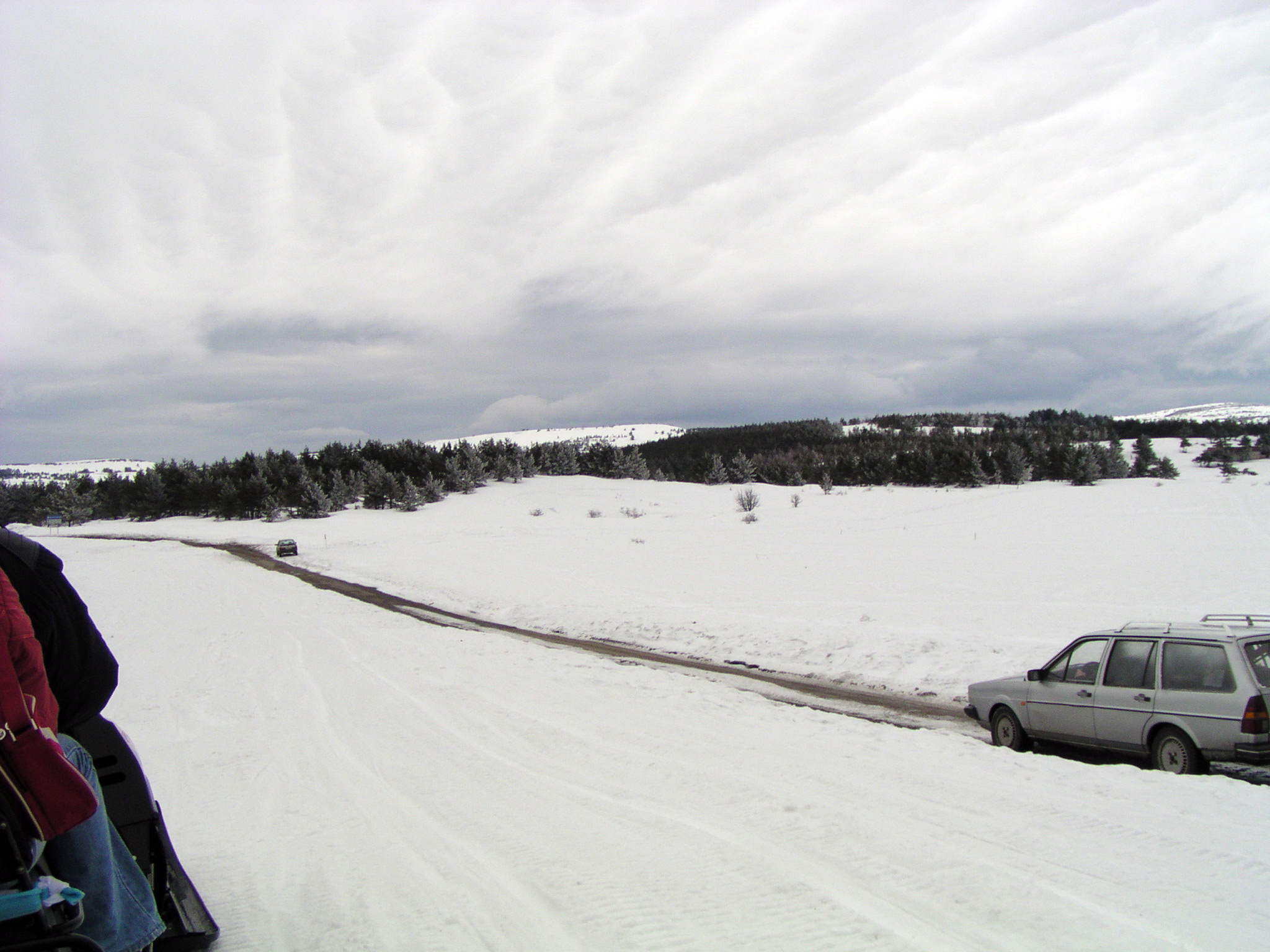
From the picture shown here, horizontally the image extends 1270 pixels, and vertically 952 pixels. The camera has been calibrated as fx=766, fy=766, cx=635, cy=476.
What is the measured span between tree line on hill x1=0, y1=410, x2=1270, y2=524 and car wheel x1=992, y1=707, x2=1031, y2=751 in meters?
64.2

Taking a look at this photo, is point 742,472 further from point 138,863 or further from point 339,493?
point 138,863

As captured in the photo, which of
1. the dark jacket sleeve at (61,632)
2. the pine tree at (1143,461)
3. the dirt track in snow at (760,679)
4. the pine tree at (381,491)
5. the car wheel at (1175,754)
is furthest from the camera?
the pine tree at (1143,461)

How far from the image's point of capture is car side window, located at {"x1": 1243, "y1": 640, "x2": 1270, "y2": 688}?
295 inches

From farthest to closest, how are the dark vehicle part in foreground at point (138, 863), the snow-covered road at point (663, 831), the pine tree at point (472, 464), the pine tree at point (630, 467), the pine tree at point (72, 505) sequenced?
1. the pine tree at point (630, 467)
2. the pine tree at point (72, 505)
3. the pine tree at point (472, 464)
4. the snow-covered road at point (663, 831)
5. the dark vehicle part in foreground at point (138, 863)

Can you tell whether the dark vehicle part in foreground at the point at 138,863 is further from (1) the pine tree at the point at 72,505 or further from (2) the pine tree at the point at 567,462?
(1) the pine tree at the point at 72,505

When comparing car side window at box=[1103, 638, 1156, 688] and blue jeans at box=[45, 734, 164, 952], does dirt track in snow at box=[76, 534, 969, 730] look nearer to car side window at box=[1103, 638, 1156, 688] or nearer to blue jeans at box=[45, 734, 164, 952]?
car side window at box=[1103, 638, 1156, 688]

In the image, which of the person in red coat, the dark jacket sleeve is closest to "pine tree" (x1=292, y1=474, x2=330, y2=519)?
the dark jacket sleeve

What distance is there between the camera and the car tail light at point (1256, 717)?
7.23 m

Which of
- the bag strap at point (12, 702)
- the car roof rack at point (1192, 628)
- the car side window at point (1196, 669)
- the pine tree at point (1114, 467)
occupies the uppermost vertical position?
the pine tree at point (1114, 467)

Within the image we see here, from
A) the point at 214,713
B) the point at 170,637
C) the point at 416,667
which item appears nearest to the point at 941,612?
the point at 416,667

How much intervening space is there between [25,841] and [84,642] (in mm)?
925

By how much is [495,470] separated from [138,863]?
86.2 metres

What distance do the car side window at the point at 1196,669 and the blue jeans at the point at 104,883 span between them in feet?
29.5

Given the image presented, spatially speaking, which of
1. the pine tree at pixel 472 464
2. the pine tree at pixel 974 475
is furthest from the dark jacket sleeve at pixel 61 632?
the pine tree at pixel 974 475
